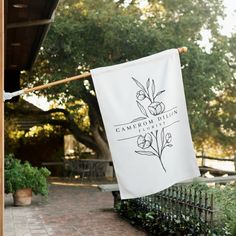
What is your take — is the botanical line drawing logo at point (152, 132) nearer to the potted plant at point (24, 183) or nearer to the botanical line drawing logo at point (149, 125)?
the botanical line drawing logo at point (149, 125)

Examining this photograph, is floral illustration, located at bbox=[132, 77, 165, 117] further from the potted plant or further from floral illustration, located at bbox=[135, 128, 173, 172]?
the potted plant

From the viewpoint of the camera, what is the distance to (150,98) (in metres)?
4.68

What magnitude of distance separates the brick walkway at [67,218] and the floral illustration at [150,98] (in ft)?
12.3

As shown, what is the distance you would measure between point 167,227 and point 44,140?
46.5 feet

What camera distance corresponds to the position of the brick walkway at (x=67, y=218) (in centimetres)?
797

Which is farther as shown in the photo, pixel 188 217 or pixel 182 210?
pixel 182 210

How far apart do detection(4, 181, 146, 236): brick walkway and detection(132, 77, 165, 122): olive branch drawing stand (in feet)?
12.3

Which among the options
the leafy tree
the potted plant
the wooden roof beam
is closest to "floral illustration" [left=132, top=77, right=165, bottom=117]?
the wooden roof beam

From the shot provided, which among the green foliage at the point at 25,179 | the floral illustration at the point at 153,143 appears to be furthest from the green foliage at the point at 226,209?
the green foliage at the point at 25,179

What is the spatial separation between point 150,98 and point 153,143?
17.7 inches

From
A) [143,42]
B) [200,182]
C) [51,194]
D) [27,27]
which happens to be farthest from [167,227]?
[143,42]

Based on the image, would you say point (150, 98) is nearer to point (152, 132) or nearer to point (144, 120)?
point (144, 120)

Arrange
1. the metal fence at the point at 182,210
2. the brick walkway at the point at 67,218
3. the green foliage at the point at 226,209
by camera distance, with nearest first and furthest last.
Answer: the green foliage at the point at 226,209 → the metal fence at the point at 182,210 → the brick walkway at the point at 67,218

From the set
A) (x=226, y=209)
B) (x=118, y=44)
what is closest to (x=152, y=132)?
(x=226, y=209)
